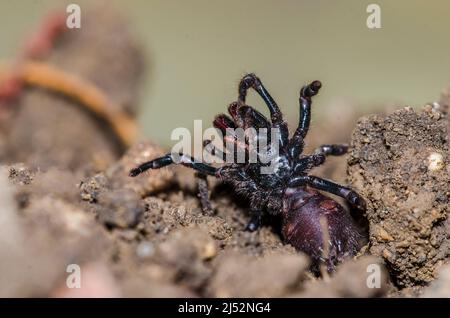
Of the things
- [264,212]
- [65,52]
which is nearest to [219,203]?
[264,212]

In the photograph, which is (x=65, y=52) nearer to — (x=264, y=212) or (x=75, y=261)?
(x=264, y=212)

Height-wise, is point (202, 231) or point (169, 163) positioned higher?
point (169, 163)

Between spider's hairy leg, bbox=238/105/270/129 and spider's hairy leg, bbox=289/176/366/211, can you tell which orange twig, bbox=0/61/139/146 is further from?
spider's hairy leg, bbox=289/176/366/211

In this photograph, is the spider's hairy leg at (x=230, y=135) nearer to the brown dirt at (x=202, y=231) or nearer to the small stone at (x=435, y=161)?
the brown dirt at (x=202, y=231)

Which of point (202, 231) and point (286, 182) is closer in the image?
point (202, 231)

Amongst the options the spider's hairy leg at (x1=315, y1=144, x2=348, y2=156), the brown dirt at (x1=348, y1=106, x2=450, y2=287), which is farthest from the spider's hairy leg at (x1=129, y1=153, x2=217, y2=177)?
the brown dirt at (x1=348, y1=106, x2=450, y2=287)

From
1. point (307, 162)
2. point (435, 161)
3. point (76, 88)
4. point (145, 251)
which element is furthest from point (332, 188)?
point (76, 88)

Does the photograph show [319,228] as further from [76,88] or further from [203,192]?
[76,88]

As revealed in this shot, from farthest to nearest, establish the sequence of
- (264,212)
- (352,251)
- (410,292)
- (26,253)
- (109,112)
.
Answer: (109,112) → (264,212) → (352,251) → (410,292) → (26,253)
